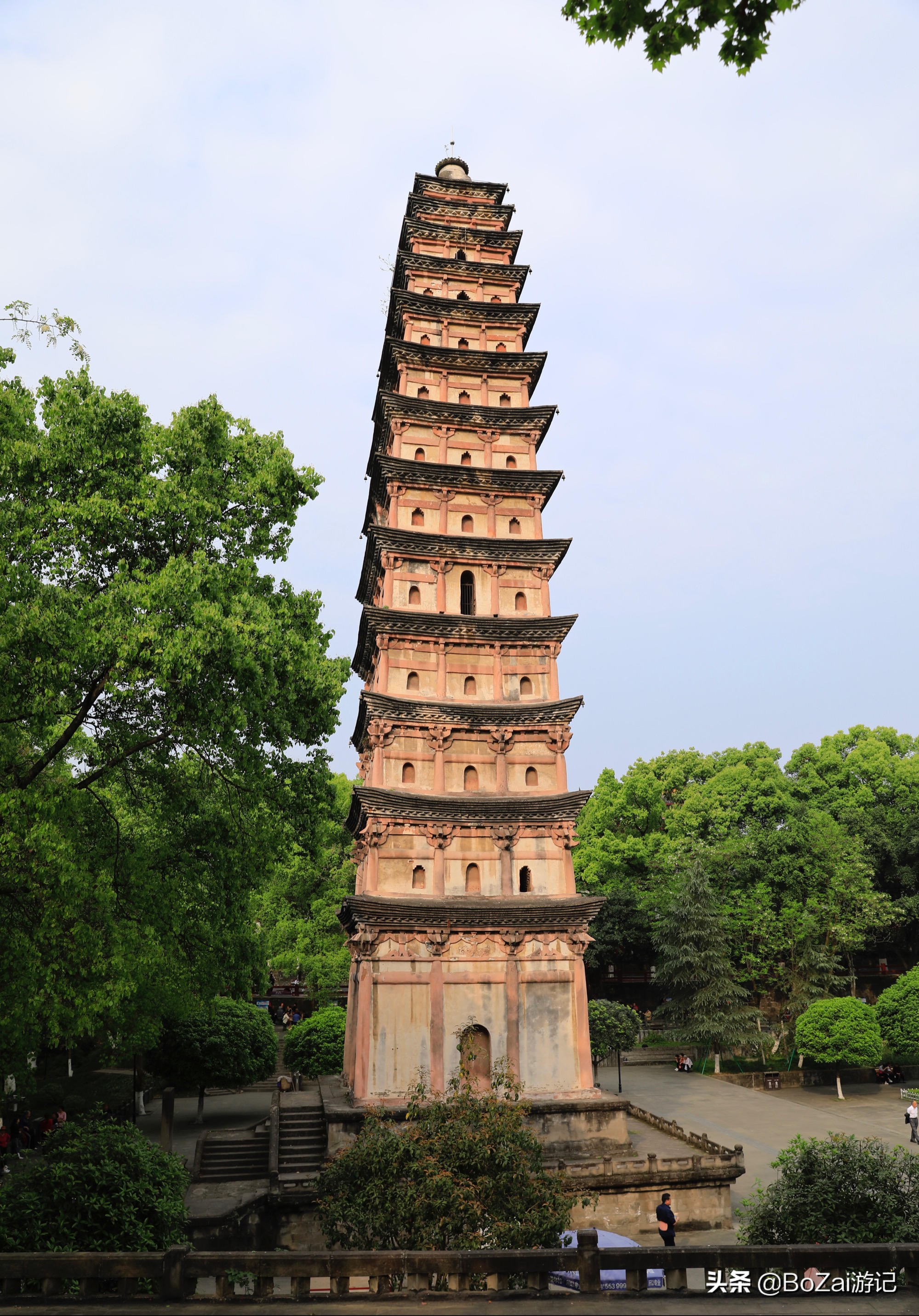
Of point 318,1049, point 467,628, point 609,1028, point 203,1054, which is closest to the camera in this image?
point 203,1054

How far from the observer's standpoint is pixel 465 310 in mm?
33531

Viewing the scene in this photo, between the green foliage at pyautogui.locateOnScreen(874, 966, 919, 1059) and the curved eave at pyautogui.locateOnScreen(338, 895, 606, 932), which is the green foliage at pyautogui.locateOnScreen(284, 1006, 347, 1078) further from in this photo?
the green foliage at pyautogui.locateOnScreen(874, 966, 919, 1059)

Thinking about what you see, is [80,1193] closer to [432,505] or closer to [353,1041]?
[353,1041]

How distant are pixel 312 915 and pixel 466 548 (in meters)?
23.2

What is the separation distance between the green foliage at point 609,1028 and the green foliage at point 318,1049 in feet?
36.3

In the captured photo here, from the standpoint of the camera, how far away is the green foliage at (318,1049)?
31.0 m

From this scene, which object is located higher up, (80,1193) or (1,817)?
(1,817)

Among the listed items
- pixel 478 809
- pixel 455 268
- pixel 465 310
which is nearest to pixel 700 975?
pixel 478 809

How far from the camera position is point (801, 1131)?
1153 inches

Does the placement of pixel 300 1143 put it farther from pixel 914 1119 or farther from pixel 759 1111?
Result: pixel 914 1119

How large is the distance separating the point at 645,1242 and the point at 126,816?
16.7 metres

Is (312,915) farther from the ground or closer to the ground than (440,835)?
closer to the ground

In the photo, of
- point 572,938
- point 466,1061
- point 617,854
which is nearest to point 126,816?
point 466,1061

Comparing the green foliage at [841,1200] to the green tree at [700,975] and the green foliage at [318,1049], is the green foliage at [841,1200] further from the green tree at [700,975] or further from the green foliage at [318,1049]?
the green tree at [700,975]
